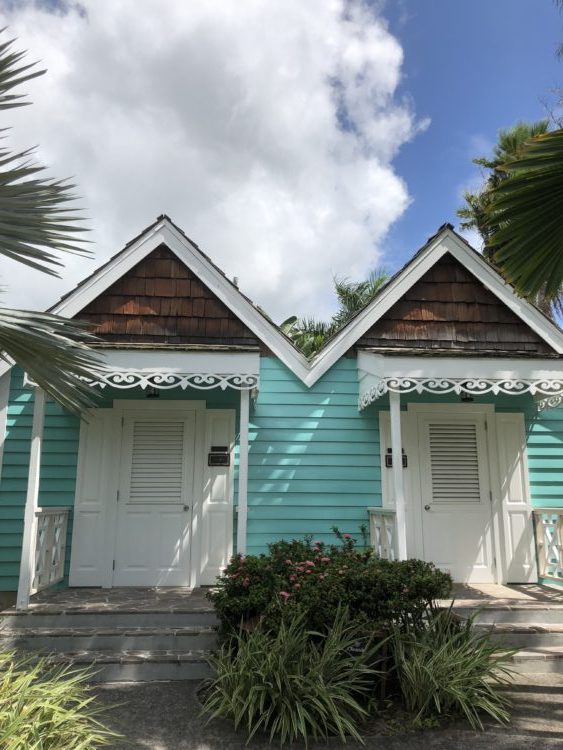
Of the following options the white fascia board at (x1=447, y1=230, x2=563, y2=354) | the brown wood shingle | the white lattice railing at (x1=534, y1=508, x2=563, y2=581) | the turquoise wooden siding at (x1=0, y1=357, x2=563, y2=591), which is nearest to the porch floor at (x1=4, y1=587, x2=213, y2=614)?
the turquoise wooden siding at (x1=0, y1=357, x2=563, y2=591)

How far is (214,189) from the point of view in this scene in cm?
1192

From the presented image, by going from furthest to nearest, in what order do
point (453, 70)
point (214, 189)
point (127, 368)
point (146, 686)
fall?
point (214, 189), point (453, 70), point (127, 368), point (146, 686)

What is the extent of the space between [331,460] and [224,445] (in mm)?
1514

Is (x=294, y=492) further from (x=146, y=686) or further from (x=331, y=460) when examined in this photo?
(x=146, y=686)

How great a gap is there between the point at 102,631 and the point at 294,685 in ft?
7.60

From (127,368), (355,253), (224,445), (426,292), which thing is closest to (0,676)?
(127,368)

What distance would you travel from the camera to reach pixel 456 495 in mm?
7340

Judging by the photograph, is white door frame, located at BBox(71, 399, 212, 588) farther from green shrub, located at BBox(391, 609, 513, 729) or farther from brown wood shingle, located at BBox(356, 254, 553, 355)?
green shrub, located at BBox(391, 609, 513, 729)

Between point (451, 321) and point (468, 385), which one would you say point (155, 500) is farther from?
point (451, 321)

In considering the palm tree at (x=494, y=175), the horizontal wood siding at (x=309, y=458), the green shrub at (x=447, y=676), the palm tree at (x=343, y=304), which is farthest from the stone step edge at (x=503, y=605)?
the palm tree at (x=343, y=304)

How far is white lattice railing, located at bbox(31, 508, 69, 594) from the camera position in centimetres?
614

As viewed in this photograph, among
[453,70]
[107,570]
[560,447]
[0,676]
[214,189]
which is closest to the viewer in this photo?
[0,676]

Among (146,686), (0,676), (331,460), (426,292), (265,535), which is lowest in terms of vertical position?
(146,686)

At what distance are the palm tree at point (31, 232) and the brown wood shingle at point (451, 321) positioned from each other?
175 inches
